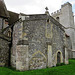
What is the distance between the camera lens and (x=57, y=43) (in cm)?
1339

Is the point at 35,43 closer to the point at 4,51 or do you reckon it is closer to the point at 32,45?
the point at 32,45

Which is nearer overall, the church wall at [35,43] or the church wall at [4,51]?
the church wall at [35,43]

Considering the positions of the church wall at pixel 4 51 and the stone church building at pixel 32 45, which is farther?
the church wall at pixel 4 51

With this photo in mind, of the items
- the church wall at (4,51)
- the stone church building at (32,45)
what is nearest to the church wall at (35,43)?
the stone church building at (32,45)

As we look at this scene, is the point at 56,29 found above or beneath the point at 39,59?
above

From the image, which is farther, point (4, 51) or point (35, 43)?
point (4, 51)

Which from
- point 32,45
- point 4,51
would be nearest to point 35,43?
point 32,45

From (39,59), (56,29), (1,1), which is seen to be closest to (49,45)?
(39,59)

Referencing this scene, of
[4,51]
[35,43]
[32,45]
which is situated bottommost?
[4,51]

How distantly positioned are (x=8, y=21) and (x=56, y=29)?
9.99m

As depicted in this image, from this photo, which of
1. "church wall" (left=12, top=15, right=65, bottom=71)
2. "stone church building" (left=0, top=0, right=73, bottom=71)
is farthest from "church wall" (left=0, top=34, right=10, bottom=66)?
"church wall" (left=12, top=15, right=65, bottom=71)

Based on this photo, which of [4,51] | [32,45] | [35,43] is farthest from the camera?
[4,51]

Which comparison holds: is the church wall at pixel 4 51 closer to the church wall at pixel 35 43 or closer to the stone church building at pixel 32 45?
the stone church building at pixel 32 45

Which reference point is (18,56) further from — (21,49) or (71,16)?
(71,16)
